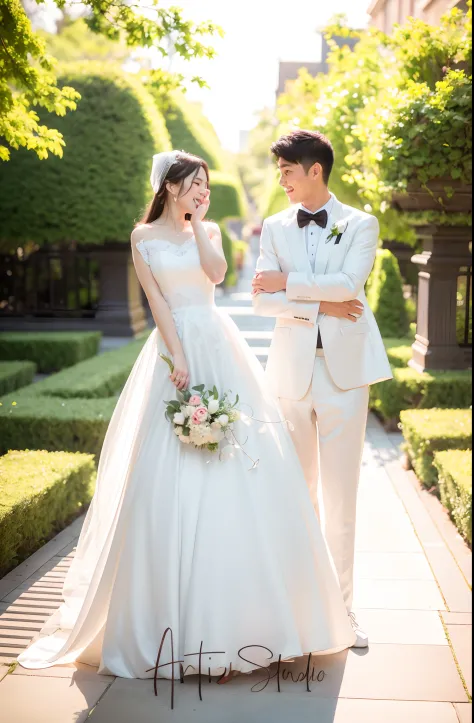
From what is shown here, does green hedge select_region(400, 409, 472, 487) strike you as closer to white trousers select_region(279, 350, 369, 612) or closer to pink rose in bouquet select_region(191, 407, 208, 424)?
white trousers select_region(279, 350, 369, 612)

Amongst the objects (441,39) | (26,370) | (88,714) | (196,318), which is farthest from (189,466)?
(26,370)

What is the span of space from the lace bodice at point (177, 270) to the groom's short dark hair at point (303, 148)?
614 millimetres

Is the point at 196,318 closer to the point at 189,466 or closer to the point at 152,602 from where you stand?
the point at 189,466

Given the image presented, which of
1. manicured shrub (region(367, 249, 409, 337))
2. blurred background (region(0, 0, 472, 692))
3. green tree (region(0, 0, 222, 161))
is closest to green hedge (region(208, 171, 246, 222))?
blurred background (region(0, 0, 472, 692))

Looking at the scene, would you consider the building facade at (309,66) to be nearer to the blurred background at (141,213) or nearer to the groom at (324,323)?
the blurred background at (141,213)

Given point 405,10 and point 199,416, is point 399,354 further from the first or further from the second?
point 199,416

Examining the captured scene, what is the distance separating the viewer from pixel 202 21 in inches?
236

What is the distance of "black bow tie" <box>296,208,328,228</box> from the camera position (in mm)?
4227

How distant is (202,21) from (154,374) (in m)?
3.06

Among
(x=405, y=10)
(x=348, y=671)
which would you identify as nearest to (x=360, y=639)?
(x=348, y=671)

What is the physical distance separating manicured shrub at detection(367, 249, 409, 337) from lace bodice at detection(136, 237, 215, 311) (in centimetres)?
901

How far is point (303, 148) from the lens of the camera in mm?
4086

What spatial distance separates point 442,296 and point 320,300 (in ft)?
20.5

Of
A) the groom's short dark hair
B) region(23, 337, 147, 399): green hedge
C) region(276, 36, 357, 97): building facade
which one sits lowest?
region(23, 337, 147, 399): green hedge
